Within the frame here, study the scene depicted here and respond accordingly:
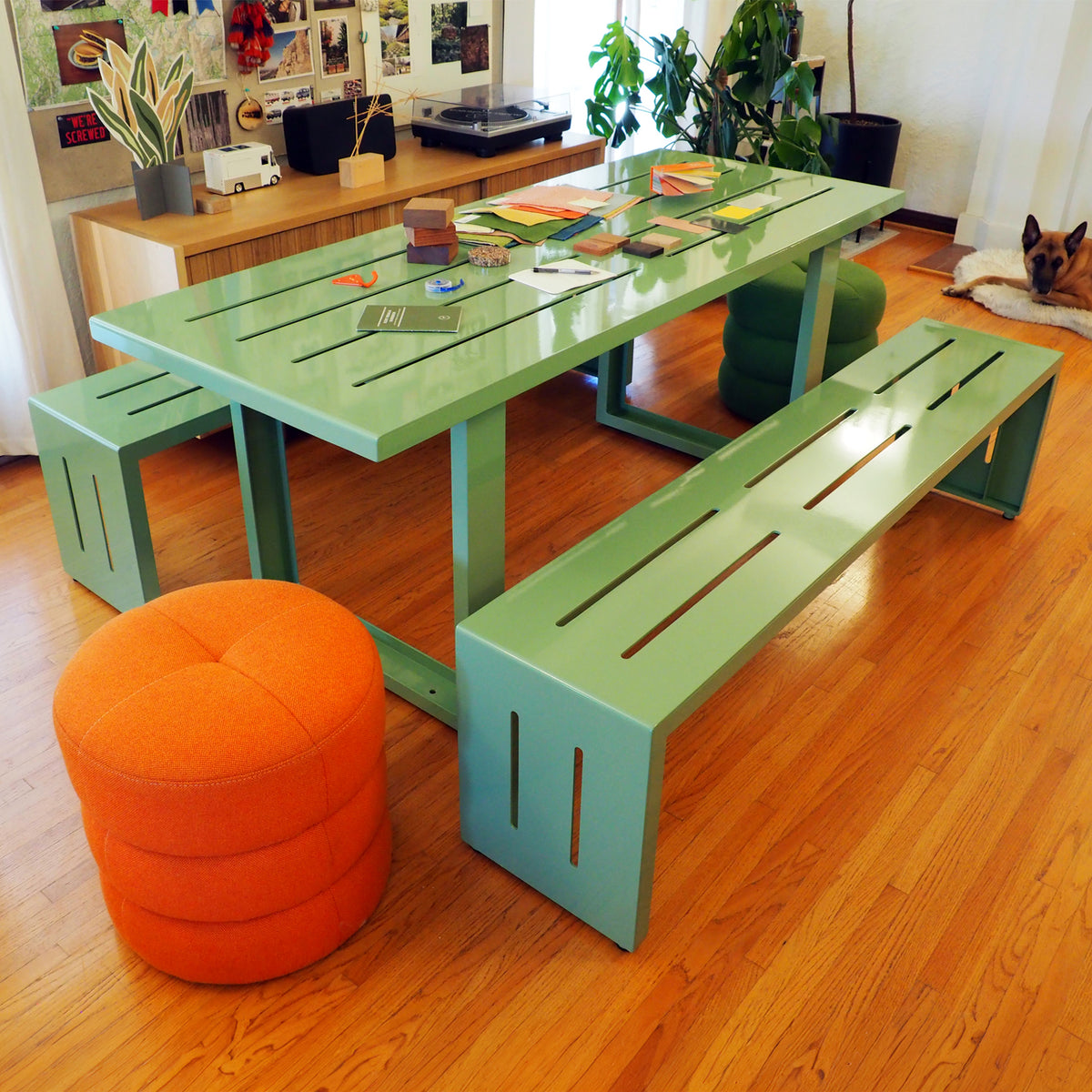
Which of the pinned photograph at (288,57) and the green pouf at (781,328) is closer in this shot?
the green pouf at (781,328)

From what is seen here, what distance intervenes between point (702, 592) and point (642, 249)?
0.85 metres

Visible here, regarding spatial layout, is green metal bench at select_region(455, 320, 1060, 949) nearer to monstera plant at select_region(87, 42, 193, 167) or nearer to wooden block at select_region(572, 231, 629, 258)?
wooden block at select_region(572, 231, 629, 258)

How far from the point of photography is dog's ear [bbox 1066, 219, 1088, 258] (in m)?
3.85

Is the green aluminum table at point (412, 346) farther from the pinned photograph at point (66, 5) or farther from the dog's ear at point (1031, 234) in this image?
the dog's ear at point (1031, 234)

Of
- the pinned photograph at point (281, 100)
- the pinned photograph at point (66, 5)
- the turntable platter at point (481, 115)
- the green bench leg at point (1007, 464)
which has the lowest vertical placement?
the green bench leg at point (1007, 464)

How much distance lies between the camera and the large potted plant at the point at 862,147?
4.63 m

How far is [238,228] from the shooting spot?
273cm

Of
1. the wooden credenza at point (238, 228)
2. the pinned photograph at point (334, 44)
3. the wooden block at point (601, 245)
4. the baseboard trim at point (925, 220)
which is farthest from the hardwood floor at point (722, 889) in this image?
the baseboard trim at point (925, 220)

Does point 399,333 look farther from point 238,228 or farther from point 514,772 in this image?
point 238,228

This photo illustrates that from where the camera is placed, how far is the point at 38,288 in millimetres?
2752

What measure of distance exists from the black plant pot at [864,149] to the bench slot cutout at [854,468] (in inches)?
109

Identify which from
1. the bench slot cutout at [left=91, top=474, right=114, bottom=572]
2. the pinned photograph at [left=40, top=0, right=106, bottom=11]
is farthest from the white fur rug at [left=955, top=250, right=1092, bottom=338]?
the bench slot cutout at [left=91, top=474, right=114, bottom=572]

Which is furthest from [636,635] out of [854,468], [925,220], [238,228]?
[925,220]

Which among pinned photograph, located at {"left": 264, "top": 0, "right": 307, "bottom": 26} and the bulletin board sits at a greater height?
pinned photograph, located at {"left": 264, "top": 0, "right": 307, "bottom": 26}
